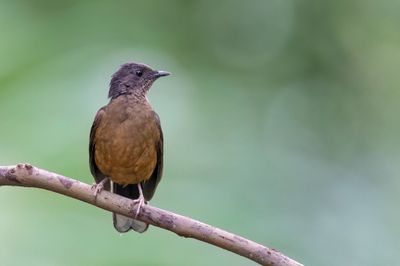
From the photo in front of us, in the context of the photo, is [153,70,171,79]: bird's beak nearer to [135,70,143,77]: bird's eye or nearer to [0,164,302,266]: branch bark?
[135,70,143,77]: bird's eye

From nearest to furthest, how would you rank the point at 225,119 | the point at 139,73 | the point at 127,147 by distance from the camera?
the point at 127,147 → the point at 225,119 → the point at 139,73

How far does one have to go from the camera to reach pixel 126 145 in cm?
425

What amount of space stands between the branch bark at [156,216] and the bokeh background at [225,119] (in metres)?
0.19

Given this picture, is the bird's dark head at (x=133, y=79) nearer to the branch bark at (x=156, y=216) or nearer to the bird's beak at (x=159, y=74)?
the bird's beak at (x=159, y=74)

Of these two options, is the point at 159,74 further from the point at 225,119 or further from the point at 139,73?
the point at 225,119

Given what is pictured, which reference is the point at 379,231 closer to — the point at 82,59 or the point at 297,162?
the point at 297,162

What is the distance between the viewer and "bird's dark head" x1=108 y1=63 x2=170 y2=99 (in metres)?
4.68

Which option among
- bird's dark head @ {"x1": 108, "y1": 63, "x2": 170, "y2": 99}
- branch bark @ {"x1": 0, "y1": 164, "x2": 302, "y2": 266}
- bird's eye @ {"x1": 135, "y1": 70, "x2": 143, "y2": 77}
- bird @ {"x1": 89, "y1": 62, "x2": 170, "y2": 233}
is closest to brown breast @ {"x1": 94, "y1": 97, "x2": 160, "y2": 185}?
bird @ {"x1": 89, "y1": 62, "x2": 170, "y2": 233}

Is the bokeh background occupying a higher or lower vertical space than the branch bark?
higher

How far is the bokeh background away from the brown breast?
0.35ft

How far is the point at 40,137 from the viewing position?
147 inches

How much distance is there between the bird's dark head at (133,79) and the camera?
4684mm

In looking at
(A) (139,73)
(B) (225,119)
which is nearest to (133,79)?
(A) (139,73)

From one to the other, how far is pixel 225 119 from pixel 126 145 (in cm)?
57
